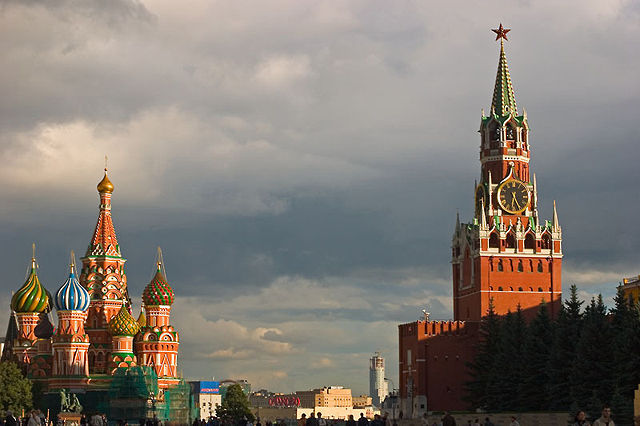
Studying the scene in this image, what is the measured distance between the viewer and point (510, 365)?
78.1 metres

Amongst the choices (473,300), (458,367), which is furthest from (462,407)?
(473,300)

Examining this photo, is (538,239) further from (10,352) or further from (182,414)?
(10,352)

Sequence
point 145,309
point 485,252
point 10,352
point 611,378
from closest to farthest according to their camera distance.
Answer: point 611,378
point 485,252
point 145,309
point 10,352

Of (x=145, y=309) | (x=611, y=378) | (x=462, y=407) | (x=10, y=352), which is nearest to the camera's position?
(x=611, y=378)

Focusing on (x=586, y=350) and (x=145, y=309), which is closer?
(x=586, y=350)

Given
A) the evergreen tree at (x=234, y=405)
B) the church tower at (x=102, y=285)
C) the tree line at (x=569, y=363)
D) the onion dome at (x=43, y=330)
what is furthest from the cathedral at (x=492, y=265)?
the onion dome at (x=43, y=330)

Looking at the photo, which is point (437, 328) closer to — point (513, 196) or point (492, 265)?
point (492, 265)

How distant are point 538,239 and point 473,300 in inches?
318

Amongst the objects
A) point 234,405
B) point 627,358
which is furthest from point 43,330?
point 627,358

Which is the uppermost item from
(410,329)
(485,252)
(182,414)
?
(485,252)

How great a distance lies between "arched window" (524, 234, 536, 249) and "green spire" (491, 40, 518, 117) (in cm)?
1228

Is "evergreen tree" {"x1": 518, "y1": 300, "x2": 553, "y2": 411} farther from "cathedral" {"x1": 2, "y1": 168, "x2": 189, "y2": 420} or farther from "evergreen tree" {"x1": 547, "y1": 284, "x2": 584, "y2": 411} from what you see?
"cathedral" {"x1": 2, "y1": 168, "x2": 189, "y2": 420}

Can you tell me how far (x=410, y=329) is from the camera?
102625 mm

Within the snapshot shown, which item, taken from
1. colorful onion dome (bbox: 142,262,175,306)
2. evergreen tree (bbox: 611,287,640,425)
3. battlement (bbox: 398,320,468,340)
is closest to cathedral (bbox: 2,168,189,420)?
colorful onion dome (bbox: 142,262,175,306)
